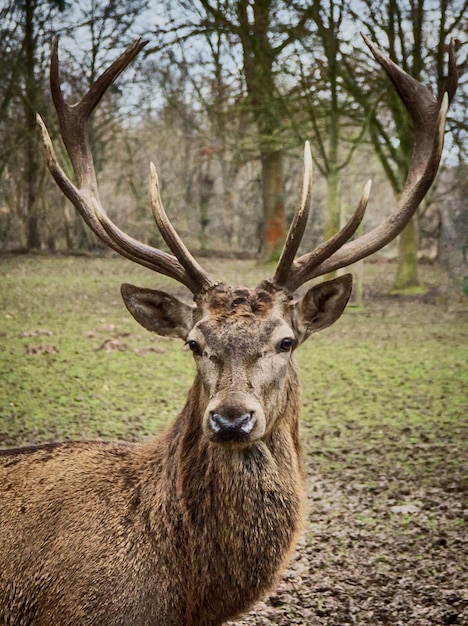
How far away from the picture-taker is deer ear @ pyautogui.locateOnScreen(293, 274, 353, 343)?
2.30 m

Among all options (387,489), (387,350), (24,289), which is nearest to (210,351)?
(387,489)

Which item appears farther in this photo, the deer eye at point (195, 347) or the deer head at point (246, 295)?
the deer eye at point (195, 347)

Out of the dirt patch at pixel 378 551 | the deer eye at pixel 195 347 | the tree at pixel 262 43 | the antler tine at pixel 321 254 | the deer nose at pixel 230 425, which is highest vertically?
the tree at pixel 262 43

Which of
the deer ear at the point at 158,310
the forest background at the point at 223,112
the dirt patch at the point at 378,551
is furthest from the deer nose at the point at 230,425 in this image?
the forest background at the point at 223,112

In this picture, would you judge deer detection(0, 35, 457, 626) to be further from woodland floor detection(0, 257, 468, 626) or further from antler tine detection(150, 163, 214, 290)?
woodland floor detection(0, 257, 468, 626)

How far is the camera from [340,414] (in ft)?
14.9

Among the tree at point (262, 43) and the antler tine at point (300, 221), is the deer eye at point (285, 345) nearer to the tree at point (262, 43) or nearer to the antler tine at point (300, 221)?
the antler tine at point (300, 221)

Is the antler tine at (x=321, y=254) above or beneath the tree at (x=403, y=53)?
beneath

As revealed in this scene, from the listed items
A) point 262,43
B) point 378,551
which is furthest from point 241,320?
point 262,43

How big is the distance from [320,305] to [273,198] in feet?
20.8

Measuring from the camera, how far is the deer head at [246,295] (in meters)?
1.99

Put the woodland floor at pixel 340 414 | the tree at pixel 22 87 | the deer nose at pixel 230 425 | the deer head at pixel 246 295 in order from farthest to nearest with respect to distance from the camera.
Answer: the tree at pixel 22 87 < the woodland floor at pixel 340 414 < the deer head at pixel 246 295 < the deer nose at pixel 230 425

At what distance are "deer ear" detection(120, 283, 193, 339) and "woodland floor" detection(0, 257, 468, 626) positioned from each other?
3.72ft

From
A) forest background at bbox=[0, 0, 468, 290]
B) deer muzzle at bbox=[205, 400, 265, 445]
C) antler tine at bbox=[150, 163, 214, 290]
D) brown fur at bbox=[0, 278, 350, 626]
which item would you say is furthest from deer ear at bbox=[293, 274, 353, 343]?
forest background at bbox=[0, 0, 468, 290]
